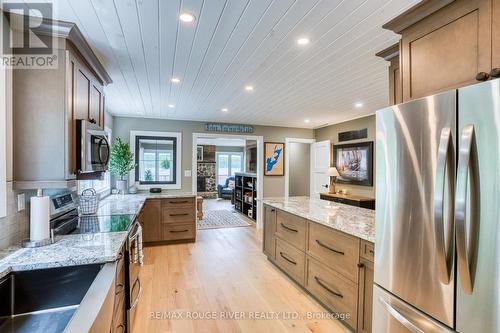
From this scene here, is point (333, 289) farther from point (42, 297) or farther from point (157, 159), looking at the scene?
point (157, 159)

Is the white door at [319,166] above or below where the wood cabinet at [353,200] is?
above

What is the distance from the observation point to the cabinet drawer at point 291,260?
2807 millimetres

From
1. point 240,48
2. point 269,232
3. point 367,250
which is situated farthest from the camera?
point 269,232

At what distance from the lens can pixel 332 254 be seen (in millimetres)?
2305

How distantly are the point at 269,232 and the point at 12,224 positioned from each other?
2.78 meters

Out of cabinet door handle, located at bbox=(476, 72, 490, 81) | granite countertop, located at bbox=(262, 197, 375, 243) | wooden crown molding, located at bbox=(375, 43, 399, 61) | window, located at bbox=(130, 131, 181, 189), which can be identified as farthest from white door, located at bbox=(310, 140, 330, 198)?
cabinet door handle, located at bbox=(476, 72, 490, 81)

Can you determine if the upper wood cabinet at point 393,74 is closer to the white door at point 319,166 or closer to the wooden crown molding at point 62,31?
the wooden crown molding at point 62,31

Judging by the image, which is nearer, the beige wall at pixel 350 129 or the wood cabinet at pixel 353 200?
the wood cabinet at pixel 353 200

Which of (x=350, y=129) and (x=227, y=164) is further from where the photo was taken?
(x=227, y=164)

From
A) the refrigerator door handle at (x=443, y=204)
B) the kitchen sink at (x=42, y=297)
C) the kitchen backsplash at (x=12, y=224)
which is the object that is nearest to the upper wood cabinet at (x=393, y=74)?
the refrigerator door handle at (x=443, y=204)

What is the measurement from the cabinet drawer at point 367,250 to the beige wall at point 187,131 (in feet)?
13.7

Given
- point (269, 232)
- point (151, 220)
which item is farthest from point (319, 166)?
point (151, 220)

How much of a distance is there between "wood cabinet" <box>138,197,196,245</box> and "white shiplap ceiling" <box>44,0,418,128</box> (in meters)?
1.78

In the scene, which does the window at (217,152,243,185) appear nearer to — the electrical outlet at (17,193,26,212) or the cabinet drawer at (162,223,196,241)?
the cabinet drawer at (162,223,196,241)
